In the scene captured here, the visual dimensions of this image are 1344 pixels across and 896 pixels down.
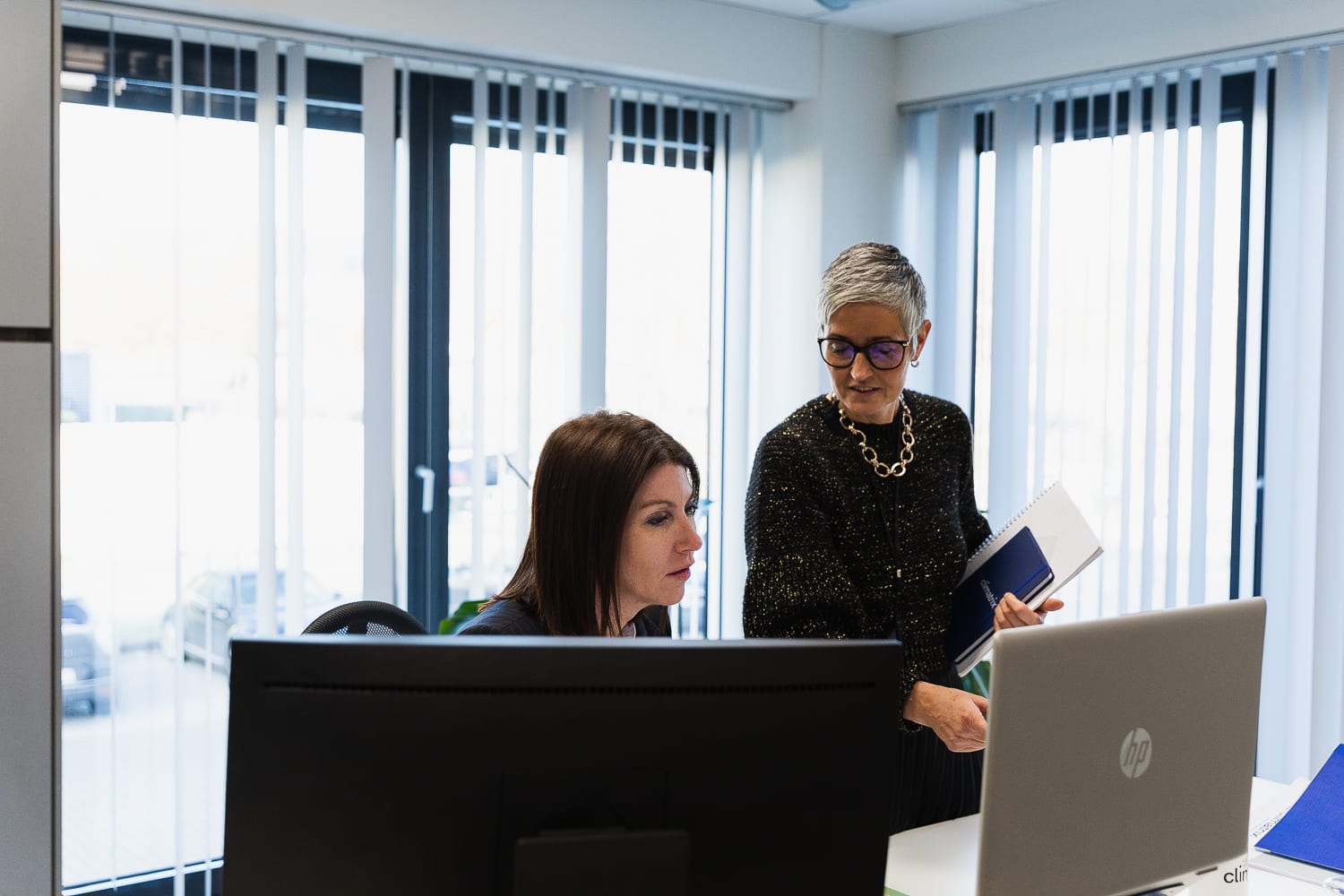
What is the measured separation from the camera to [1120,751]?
4.15 feet

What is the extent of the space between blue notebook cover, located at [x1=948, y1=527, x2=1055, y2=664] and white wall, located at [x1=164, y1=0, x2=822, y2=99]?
2086mm

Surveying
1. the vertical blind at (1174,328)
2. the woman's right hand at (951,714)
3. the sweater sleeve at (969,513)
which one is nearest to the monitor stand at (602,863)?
the woman's right hand at (951,714)

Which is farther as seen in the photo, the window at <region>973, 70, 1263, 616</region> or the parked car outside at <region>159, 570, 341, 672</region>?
the window at <region>973, 70, 1263, 616</region>

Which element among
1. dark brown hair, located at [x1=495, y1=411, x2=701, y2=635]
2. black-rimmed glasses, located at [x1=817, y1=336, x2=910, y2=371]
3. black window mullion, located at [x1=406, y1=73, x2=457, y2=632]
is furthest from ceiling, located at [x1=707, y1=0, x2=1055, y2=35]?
dark brown hair, located at [x1=495, y1=411, x2=701, y2=635]

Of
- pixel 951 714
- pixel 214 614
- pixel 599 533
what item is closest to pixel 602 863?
pixel 599 533

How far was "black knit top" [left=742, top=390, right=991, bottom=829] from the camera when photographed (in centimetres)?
187

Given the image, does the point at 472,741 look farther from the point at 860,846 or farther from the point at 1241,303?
the point at 1241,303

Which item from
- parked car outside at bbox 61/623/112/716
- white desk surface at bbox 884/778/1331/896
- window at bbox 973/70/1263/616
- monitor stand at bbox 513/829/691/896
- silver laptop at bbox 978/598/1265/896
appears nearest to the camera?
monitor stand at bbox 513/829/691/896

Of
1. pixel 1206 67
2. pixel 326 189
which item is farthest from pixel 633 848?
pixel 1206 67

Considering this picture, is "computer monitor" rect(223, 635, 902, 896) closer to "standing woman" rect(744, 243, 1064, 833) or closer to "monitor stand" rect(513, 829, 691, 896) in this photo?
"monitor stand" rect(513, 829, 691, 896)

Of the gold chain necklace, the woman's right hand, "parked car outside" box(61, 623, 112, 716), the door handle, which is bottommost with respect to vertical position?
"parked car outside" box(61, 623, 112, 716)

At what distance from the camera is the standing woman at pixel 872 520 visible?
6.16 feet

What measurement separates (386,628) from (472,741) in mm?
931

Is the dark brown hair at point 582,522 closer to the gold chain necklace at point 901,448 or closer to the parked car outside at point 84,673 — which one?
the gold chain necklace at point 901,448
